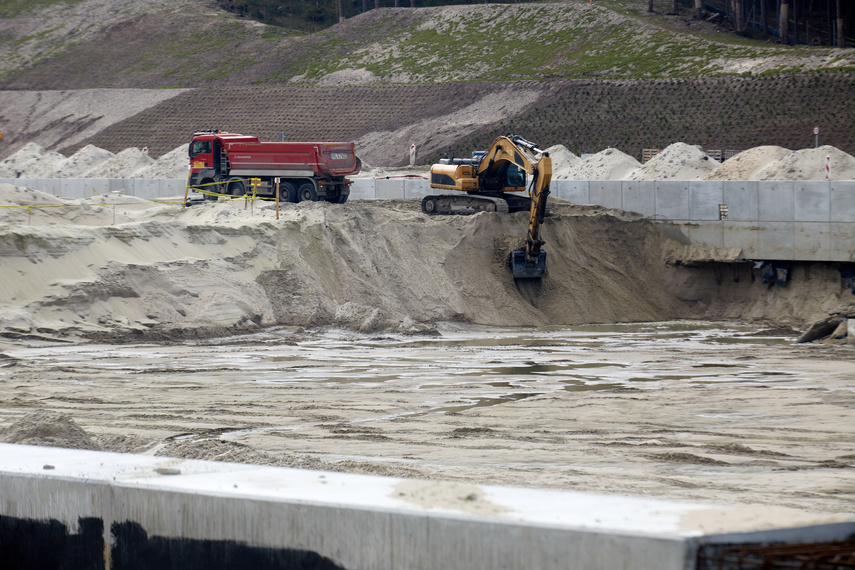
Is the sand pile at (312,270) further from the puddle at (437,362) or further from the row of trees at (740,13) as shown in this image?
the row of trees at (740,13)

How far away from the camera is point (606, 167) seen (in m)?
29.2

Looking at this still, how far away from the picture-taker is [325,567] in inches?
157

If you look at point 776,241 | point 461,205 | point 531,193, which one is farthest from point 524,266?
point 776,241

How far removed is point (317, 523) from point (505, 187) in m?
19.3

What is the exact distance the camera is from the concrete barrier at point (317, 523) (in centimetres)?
350

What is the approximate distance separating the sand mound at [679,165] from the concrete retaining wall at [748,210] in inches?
102

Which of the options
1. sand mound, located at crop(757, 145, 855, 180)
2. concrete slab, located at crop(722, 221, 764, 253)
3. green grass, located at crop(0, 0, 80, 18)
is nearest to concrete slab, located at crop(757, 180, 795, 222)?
concrete slab, located at crop(722, 221, 764, 253)

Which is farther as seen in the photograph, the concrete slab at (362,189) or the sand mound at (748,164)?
the concrete slab at (362,189)

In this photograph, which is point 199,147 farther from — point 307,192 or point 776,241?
point 776,241

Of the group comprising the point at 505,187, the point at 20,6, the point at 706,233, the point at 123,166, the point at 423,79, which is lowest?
the point at 706,233

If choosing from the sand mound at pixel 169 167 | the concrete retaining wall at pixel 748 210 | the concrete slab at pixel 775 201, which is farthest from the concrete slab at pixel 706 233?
the sand mound at pixel 169 167

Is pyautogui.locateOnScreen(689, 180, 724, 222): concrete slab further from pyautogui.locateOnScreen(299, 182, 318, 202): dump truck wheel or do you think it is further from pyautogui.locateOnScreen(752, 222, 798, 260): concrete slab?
pyautogui.locateOnScreen(299, 182, 318, 202): dump truck wheel

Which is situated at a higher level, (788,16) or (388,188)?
(788,16)

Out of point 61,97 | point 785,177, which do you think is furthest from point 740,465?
point 61,97
